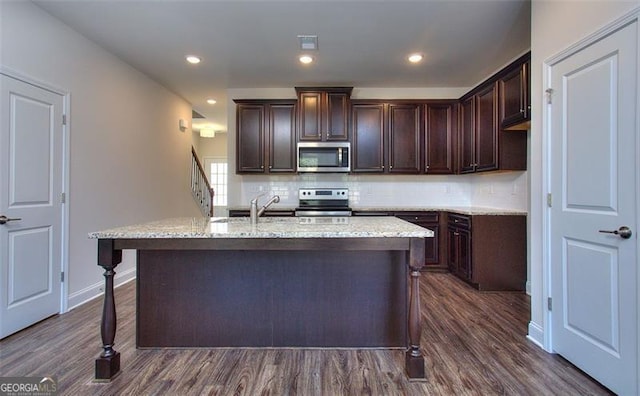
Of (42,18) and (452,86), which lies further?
(452,86)

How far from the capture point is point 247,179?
5.05 metres

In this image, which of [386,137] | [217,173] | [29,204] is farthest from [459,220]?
[217,173]

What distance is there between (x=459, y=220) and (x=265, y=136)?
9.18 feet

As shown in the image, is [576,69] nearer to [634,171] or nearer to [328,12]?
[634,171]

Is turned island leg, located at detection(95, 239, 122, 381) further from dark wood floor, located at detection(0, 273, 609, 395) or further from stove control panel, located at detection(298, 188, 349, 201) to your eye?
stove control panel, located at detection(298, 188, 349, 201)

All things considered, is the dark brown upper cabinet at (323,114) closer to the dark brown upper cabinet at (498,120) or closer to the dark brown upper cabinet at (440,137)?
the dark brown upper cabinet at (440,137)

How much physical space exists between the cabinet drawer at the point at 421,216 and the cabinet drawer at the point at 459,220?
7.8 inches

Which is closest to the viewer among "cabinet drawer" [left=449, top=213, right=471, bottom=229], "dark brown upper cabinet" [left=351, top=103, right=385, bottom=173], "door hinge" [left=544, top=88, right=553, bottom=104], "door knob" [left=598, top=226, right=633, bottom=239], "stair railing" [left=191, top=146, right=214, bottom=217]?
"door knob" [left=598, top=226, right=633, bottom=239]

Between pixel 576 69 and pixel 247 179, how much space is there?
13.3 feet

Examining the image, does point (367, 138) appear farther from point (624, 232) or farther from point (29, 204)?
point (29, 204)

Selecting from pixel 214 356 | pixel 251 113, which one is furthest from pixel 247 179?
pixel 214 356

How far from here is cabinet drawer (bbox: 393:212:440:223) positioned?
4500mm

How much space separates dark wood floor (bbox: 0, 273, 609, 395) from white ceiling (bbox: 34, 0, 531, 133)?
2.65m

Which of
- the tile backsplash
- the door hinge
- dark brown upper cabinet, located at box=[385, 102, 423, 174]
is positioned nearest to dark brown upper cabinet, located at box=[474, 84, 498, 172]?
dark brown upper cabinet, located at box=[385, 102, 423, 174]
